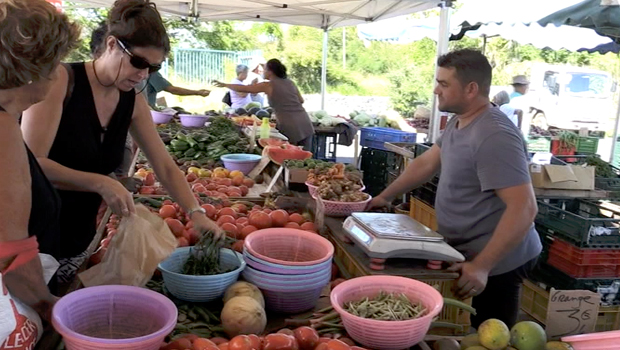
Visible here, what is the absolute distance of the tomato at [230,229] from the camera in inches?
102

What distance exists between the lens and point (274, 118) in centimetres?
827

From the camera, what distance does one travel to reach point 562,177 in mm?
4383

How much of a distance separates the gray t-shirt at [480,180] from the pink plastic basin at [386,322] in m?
0.89

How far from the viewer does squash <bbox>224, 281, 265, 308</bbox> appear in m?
1.88

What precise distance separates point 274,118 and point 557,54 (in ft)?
61.0

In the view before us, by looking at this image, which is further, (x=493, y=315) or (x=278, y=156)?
(x=278, y=156)

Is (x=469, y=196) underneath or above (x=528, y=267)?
above

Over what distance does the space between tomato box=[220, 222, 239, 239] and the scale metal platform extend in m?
0.63

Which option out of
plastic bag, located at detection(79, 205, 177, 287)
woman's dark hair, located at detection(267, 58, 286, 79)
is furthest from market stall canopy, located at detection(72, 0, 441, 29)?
plastic bag, located at detection(79, 205, 177, 287)

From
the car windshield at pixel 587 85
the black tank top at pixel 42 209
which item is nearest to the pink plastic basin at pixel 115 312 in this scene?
the black tank top at pixel 42 209

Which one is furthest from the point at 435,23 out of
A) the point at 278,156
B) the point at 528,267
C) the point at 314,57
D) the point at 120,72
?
the point at 314,57

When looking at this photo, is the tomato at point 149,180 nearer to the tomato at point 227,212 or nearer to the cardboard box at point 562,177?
the tomato at point 227,212

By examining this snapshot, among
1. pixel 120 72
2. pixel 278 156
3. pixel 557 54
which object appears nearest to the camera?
pixel 120 72

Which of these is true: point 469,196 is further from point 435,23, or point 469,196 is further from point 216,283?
point 435,23
